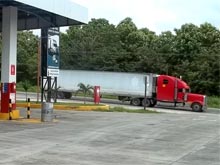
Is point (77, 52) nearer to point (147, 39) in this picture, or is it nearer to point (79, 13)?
point (147, 39)

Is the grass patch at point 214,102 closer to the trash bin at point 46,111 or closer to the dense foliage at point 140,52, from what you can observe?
the dense foliage at point 140,52

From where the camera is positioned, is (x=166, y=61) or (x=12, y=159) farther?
(x=166, y=61)

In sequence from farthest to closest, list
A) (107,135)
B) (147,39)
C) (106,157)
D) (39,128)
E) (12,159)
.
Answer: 1. (147,39)
2. (39,128)
3. (107,135)
4. (106,157)
5. (12,159)

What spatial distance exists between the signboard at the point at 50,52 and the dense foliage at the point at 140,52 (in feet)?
121

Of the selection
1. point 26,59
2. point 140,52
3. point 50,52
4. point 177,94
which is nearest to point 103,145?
point 50,52

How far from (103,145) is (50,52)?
9642mm

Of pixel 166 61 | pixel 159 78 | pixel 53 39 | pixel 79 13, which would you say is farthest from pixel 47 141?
pixel 166 61

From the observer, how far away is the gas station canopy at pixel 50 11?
21344mm

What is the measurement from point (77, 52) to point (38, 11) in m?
52.3

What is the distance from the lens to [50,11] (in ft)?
71.7

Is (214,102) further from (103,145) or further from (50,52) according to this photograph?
(103,145)

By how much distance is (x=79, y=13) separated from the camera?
24594mm

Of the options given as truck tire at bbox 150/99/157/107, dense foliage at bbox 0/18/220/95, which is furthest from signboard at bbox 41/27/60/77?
dense foliage at bbox 0/18/220/95

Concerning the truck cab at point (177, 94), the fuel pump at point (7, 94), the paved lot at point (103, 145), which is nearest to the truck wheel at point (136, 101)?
the truck cab at point (177, 94)
